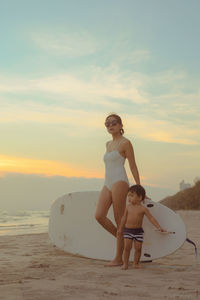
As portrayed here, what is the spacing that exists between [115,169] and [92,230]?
127 cm

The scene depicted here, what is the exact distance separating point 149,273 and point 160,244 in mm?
855

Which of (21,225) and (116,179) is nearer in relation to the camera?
(116,179)

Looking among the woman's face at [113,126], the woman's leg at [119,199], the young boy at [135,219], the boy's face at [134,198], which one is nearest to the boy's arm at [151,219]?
the young boy at [135,219]

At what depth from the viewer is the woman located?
13.6 ft

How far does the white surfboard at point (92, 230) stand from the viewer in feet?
14.6

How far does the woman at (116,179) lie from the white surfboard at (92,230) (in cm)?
45

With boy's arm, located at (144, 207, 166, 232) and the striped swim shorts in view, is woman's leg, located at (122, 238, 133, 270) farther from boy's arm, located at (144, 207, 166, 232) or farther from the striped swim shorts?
boy's arm, located at (144, 207, 166, 232)

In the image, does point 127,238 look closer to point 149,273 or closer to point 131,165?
point 149,273

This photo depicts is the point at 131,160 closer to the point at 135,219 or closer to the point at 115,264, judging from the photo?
the point at 135,219

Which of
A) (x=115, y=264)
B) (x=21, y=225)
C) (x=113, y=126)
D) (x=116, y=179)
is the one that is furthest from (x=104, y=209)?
(x=21, y=225)

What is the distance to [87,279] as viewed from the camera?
3.31m

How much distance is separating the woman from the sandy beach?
48 cm

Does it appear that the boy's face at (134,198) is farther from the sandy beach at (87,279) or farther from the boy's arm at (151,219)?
the sandy beach at (87,279)

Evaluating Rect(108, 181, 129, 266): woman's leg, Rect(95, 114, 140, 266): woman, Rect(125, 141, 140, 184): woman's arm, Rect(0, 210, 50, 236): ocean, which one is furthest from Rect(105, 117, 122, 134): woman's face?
Rect(0, 210, 50, 236): ocean
